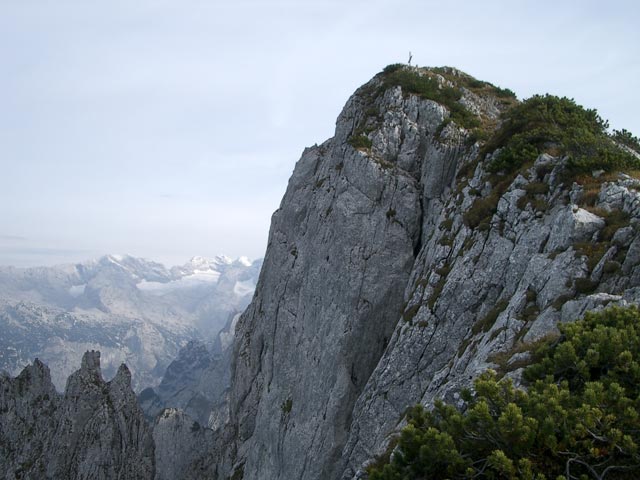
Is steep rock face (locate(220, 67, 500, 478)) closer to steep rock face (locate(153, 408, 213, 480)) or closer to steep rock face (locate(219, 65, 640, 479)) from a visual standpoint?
steep rock face (locate(219, 65, 640, 479))

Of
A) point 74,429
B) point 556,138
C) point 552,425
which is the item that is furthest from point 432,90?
point 74,429

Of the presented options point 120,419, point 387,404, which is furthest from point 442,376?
point 120,419

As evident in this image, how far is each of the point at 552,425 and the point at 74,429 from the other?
83.1 m

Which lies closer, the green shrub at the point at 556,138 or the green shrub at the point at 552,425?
the green shrub at the point at 552,425

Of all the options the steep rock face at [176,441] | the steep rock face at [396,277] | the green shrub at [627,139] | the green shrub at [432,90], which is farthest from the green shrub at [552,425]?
the steep rock face at [176,441]

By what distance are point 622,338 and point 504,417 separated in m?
4.65

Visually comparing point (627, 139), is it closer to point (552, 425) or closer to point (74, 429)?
Answer: point (552, 425)

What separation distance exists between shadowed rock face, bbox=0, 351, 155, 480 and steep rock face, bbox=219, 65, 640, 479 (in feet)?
72.6

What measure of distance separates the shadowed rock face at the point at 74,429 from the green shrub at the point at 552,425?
75.2 metres

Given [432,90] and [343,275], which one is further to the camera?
[432,90]

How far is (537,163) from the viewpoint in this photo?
2995 centimetres

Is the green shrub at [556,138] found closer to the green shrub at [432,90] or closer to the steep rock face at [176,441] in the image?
the green shrub at [432,90]

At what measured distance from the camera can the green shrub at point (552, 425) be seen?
11.0m

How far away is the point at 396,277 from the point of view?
40062 millimetres
